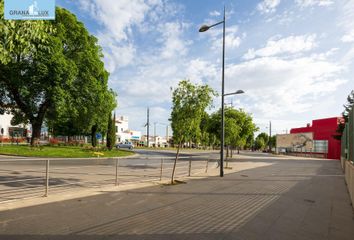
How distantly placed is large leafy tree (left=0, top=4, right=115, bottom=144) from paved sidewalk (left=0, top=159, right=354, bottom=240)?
682 inches

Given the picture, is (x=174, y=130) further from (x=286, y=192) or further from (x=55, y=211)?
(x=55, y=211)

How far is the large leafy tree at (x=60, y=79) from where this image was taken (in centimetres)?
2328

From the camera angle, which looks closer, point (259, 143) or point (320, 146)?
point (320, 146)

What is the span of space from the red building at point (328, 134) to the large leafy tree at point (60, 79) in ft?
149

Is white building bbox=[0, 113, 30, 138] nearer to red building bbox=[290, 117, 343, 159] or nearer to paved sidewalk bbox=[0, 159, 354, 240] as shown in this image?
paved sidewalk bbox=[0, 159, 354, 240]

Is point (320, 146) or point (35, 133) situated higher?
point (35, 133)

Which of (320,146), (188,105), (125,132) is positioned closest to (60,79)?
(188,105)

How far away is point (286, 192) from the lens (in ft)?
35.3

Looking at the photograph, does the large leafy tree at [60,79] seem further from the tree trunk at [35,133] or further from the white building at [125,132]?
the white building at [125,132]

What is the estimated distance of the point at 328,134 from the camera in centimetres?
5584

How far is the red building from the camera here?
53.4m

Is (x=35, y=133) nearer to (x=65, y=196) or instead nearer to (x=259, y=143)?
(x=65, y=196)

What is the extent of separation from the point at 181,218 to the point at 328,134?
Result: 58.5 meters

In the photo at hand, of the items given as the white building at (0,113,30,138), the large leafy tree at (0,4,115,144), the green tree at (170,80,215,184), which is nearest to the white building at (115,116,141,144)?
the white building at (0,113,30,138)
